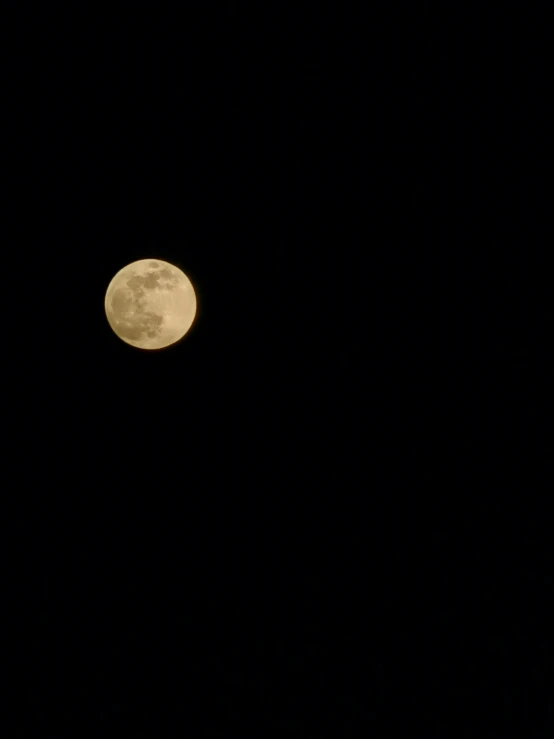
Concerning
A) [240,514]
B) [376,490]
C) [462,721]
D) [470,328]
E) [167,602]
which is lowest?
[462,721]

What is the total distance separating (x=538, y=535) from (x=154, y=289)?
240 cm

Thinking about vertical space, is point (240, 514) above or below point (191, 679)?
above

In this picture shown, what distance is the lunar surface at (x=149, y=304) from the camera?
2.42 meters

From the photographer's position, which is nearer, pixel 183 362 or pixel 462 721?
pixel 462 721

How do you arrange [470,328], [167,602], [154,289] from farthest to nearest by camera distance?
1. [167,602]
2. [470,328]
3. [154,289]

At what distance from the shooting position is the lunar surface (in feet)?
7.94

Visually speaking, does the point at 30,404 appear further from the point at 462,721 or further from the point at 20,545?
the point at 462,721

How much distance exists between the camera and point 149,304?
7.91 ft

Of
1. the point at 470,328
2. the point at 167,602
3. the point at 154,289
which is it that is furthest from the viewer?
the point at 167,602

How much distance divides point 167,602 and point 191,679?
419mm

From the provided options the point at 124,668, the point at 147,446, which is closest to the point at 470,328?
the point at 147,446

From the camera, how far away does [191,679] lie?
2.70 metres

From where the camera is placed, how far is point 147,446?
2877 millimetres

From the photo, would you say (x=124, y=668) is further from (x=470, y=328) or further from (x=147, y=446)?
(x=470, y=328)
